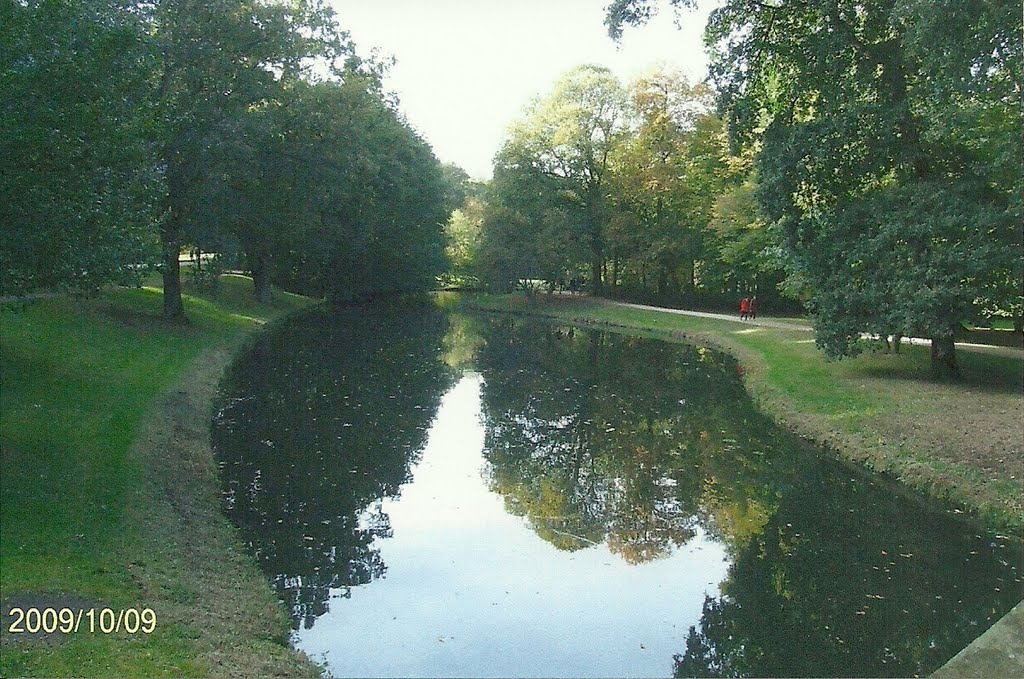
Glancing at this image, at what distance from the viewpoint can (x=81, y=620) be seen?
8547mm

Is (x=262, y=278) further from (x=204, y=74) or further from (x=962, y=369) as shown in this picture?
(x=962, y=369)

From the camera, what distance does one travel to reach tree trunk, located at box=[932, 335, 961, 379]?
24.7 meters

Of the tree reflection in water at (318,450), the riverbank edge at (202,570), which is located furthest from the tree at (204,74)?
the riverbank edge at (202,570)

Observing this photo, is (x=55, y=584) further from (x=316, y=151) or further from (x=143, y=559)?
(x=316, y=151)

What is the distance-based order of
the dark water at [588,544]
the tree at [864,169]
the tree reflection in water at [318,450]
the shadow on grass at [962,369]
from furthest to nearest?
1. the shadow on grass at [962,369]
2. the tree at [864,169]
3. the tree reflection in water at [318,450]
4. the dark water at [588,544]

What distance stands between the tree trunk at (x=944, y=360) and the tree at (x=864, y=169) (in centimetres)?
4

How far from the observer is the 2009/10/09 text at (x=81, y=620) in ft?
27.0

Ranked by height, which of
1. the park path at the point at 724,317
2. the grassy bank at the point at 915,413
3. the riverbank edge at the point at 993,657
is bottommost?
the riverbank edge at the point at 993,657

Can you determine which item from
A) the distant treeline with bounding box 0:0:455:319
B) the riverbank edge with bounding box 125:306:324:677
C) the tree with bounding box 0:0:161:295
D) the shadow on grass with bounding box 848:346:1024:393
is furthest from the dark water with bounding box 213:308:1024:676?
the distant treeline with bounding box 0:0:455:319

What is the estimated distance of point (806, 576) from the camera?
1241 cm

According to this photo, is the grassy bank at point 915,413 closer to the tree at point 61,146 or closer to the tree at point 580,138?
the tree at point 61,146

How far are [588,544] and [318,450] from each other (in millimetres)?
7475

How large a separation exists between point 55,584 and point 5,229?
18.3ft

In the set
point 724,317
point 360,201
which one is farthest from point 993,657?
point 360,201
